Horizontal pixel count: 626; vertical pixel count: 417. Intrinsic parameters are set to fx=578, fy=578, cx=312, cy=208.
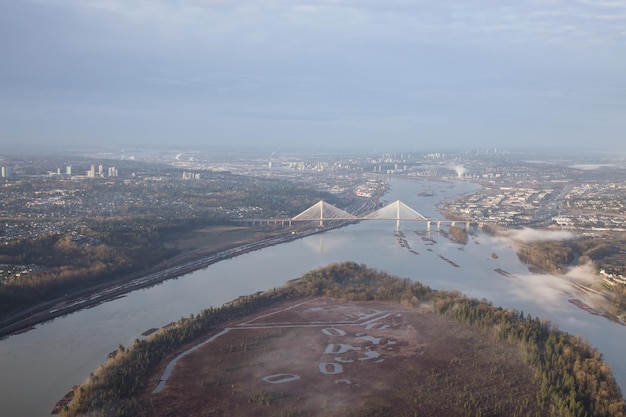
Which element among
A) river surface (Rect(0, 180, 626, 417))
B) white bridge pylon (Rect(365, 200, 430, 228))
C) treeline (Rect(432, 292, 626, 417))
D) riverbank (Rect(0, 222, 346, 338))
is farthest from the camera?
white bridge pylon (Rect(365, 200, 430, 228))

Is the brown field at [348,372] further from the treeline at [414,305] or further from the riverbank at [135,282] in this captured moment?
→ the riverbank at [135,282]

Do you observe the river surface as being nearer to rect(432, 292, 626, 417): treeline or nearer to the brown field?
rect(432, 292, 626, 417): treeline

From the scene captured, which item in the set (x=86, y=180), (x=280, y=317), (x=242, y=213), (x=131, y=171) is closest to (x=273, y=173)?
(x=131, y=171)

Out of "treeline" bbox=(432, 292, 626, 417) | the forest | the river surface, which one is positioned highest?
the forest

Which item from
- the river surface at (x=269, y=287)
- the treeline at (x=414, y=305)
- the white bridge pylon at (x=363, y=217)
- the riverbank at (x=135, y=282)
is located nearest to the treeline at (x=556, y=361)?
the treeline at (x=414, y=305)

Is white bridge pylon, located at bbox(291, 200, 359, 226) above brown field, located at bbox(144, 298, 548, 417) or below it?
above

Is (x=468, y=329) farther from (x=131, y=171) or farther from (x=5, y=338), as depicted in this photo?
(x=131, y=171)

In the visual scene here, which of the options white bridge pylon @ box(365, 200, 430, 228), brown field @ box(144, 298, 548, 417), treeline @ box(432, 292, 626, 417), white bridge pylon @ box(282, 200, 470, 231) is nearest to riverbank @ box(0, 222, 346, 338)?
white bridge pylon @ box(282, 200, 470, 231)
